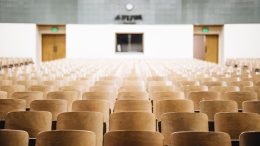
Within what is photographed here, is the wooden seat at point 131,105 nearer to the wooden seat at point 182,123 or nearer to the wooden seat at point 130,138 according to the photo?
the wooden seat at point 182,123

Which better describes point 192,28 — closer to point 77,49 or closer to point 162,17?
point 162,17

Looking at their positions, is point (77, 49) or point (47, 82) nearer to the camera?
point (47, 82)

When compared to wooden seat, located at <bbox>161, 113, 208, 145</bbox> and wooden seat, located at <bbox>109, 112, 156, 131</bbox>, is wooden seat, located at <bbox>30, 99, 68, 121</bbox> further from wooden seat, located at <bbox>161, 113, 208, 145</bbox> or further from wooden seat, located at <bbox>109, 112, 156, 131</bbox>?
wooden seat, located at <bbox>161, 113, 208, 145</bbox>

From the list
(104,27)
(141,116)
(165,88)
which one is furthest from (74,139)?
(104,27)

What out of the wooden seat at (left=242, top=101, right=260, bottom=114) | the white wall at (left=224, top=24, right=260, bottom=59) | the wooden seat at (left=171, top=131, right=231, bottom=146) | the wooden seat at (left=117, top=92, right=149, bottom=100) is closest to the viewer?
the wooden seat at (left=171, top=131, right=231, bottom=146)

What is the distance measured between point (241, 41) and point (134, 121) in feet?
64.6

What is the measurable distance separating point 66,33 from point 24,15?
2.67 m

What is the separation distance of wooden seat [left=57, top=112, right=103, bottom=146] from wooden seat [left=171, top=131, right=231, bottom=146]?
1.08 m

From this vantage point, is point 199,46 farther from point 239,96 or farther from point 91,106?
point 91,106

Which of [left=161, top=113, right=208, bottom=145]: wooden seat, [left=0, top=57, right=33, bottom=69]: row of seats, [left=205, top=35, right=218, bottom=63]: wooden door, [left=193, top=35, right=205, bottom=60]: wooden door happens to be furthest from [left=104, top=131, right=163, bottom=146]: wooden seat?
[left=193, top=35, right=205, bottom=60]: wooden door

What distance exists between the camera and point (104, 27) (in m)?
22.0

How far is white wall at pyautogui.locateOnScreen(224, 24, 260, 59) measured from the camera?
2189 cm

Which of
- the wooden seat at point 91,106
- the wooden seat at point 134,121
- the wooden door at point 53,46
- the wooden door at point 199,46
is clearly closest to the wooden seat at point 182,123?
the wooden seat at point 134,121

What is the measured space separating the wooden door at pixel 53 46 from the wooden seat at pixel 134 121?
21.1 metres
